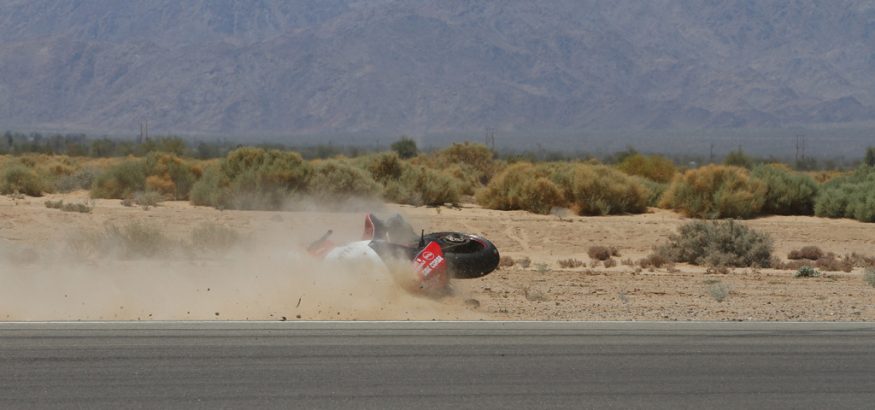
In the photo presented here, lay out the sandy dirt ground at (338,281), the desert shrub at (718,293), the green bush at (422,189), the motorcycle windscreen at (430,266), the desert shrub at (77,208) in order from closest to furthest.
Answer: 1. the sandy dirt ground at (338,281)
2. the motorcycle windscreen at (430,266)
3. the desert shrub at (718,293)
4. the desert shrub at (77,208)
5. the green bush at (422,189)

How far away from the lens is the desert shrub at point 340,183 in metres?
35.1

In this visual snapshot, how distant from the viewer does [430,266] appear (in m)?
15.9

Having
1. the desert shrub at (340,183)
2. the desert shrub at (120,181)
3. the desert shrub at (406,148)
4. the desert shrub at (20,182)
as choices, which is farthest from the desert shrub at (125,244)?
the desert shrub at (406,148)

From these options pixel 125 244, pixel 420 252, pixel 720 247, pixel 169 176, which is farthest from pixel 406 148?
pixel 420 252

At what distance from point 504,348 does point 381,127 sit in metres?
162

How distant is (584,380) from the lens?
34.5ft

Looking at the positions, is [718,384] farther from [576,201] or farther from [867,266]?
[576,201]

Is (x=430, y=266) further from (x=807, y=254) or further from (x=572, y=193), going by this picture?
(x=572, y=193)

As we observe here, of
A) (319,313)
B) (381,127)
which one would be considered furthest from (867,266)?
(381,127)

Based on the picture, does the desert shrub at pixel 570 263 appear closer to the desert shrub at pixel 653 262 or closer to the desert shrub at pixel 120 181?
the desert shrub at pixel 653 262

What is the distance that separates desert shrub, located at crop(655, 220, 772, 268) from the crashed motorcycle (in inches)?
378

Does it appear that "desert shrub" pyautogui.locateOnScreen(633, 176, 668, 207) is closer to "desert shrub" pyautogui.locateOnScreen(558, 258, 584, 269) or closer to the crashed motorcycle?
"desert shrub" pyautogui.locateOnScreen(558, 258, 584, 269)

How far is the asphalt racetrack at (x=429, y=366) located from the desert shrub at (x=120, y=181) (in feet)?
80.0

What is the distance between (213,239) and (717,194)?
681 inches
